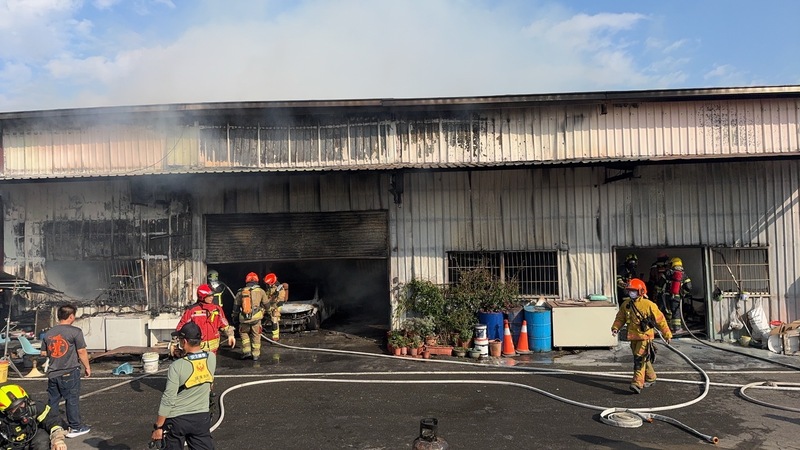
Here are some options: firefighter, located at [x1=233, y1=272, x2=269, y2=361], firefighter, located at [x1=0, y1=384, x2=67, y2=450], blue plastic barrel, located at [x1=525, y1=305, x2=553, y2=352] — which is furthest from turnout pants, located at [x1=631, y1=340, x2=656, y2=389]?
firefighter, located at [x1=0, y1=384, x2=67, y2=450]

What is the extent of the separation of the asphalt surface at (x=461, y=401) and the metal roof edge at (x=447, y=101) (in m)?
5.44

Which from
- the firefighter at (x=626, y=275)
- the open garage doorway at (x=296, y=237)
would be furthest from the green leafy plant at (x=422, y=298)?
the firefighter at (x=626, y=275)

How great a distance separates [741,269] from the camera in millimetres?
10492

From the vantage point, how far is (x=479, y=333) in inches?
371

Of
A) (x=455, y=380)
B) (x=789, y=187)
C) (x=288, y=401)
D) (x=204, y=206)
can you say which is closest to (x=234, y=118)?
(x=204, y=206)

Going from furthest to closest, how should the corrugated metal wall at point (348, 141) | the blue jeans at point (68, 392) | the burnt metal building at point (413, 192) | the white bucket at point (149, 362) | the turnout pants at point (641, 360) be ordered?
the corrugated metal wall at point (348, 141) → the burnt metal building at point (413, 192) → the white bucket at point (149, 362) → the turnout pants at point (641, 360) → the blue jeans at point (68, 392)

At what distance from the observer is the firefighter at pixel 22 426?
159 inches

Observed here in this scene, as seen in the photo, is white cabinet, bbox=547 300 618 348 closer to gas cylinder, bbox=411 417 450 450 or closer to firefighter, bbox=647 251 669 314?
firefighter, bbox=647 251 669 314

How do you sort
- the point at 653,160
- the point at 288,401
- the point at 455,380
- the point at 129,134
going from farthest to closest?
the point at 129,134, the point at 653,160, the point at 455,380, the point at 288,401

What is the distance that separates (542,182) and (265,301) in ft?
22.4

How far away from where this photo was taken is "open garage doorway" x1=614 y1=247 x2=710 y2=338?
433 inches

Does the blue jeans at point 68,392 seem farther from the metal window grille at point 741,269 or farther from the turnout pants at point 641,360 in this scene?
the metal window grille at point 741,269

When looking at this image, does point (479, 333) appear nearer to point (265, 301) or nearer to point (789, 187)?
point (265, 301)

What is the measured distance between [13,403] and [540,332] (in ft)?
28.3
